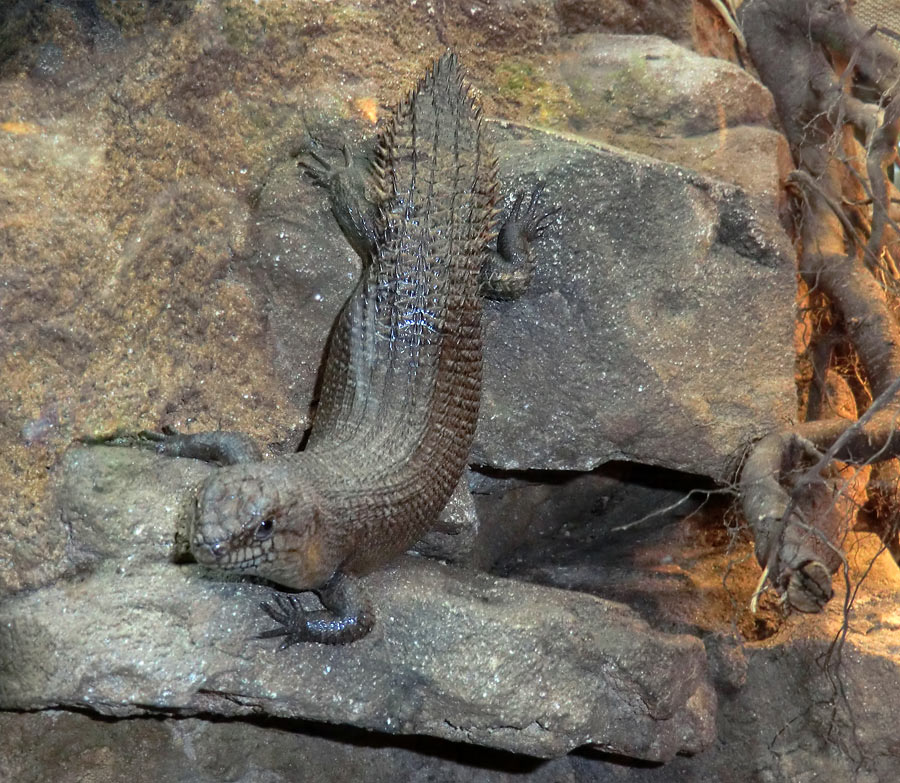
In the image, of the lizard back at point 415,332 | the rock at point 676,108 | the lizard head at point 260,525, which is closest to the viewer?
the lizard head at point 260,525

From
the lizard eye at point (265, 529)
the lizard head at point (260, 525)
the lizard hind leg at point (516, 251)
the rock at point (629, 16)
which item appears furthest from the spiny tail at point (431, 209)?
the rock at point (629, 16)

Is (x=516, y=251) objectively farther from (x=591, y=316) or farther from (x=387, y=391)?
(x=387, y=391)

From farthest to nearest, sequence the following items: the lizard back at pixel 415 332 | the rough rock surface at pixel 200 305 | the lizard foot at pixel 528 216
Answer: the lizard foot at pixel 528 216 < the lizard back at pixel 415 332 < the rough rock surface at pixel 200 305

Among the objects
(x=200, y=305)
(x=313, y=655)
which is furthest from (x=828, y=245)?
(x=313, y=655)

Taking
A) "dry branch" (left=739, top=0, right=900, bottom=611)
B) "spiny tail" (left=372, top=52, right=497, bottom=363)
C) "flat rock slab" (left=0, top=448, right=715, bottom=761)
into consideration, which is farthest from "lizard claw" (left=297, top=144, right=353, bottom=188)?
"dry branch" (left=739, top=0, right=900, bottom=611)

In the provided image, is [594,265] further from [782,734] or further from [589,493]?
[782,734]

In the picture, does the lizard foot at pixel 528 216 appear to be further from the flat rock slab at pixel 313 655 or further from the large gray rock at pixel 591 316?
the flat rock slab at pixel 313 655
